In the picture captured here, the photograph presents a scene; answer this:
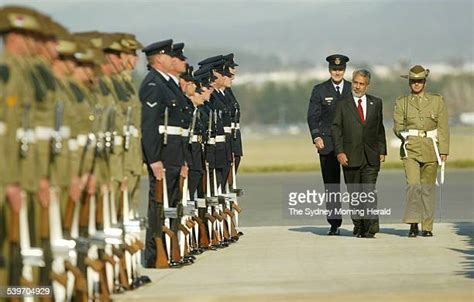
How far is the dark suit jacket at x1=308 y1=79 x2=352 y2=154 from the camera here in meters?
24.4

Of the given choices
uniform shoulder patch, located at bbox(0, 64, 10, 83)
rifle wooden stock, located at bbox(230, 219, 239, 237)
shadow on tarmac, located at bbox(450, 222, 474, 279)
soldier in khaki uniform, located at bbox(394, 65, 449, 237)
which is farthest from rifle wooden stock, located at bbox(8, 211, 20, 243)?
soldier in khaki uniform, located at bbox(394, 65, 449, 237)

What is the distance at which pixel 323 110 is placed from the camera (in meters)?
24.6

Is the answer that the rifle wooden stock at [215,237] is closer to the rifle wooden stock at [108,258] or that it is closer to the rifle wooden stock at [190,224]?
the rifle wooden stock at [190,224]

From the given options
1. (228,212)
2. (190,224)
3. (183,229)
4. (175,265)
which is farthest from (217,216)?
(175,265)

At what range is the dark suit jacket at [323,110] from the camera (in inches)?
961

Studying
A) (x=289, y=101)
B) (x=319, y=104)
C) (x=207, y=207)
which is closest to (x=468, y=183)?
(x=319, y=104)

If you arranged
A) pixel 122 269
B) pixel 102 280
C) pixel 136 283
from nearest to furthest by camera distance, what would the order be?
pixel 102 280 < pixel 122 269 < pixel 136 283

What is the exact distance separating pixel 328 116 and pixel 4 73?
1263cm

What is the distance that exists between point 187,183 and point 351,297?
5804 mm

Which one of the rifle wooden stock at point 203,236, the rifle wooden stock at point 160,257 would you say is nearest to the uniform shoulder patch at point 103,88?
the rifle wooden stock at point 160,257

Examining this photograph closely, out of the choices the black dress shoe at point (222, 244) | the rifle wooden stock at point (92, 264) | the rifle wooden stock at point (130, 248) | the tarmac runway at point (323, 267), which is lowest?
the tarmac runway at point (323, 267)

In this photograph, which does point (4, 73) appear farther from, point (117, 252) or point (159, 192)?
point (159, 192)

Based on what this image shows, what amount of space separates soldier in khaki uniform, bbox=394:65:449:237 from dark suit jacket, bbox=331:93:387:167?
0.34m

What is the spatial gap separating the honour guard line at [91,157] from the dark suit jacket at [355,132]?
101 inches
